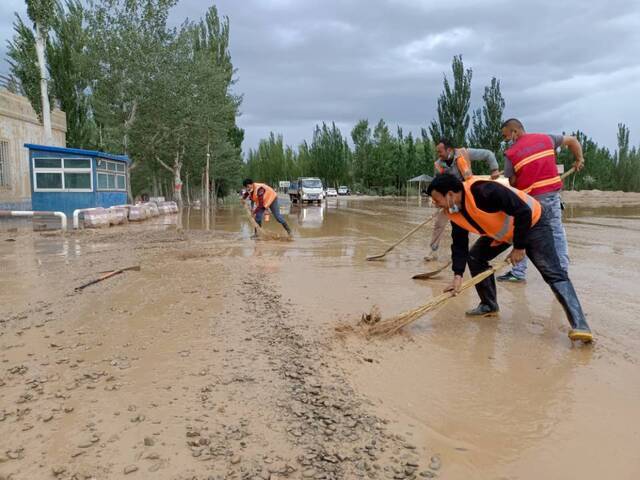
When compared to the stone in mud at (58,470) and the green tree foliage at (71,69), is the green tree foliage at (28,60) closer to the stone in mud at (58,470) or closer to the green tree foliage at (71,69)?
the green tree foliage at (71,69)

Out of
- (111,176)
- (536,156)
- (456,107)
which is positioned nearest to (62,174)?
(111,176)

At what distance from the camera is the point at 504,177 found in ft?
19.0

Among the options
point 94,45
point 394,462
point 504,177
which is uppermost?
point 94,45

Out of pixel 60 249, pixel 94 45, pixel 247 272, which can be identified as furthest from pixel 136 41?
pixel 247 272

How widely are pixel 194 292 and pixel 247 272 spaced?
4.62 feet

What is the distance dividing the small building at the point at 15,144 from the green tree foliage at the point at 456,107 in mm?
30154

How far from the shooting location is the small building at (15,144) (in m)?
19.1

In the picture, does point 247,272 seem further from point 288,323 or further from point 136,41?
point 136,41

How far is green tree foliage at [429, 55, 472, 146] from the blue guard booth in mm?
30971

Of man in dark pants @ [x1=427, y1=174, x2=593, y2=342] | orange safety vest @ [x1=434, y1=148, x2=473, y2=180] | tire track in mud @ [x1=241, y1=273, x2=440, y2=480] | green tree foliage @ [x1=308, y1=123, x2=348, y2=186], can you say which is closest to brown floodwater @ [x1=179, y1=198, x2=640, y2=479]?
tire track in mud @ [x1=241, y1=273, x2=440, y2=480]

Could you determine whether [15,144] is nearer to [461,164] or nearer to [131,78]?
[131,78]

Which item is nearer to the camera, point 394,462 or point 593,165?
point 394,462

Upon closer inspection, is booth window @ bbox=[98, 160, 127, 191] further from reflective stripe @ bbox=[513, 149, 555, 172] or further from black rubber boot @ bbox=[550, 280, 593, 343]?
black rubber boot @ bbox=[550, 280, 593, 343]

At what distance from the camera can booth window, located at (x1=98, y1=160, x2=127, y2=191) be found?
1752cm
